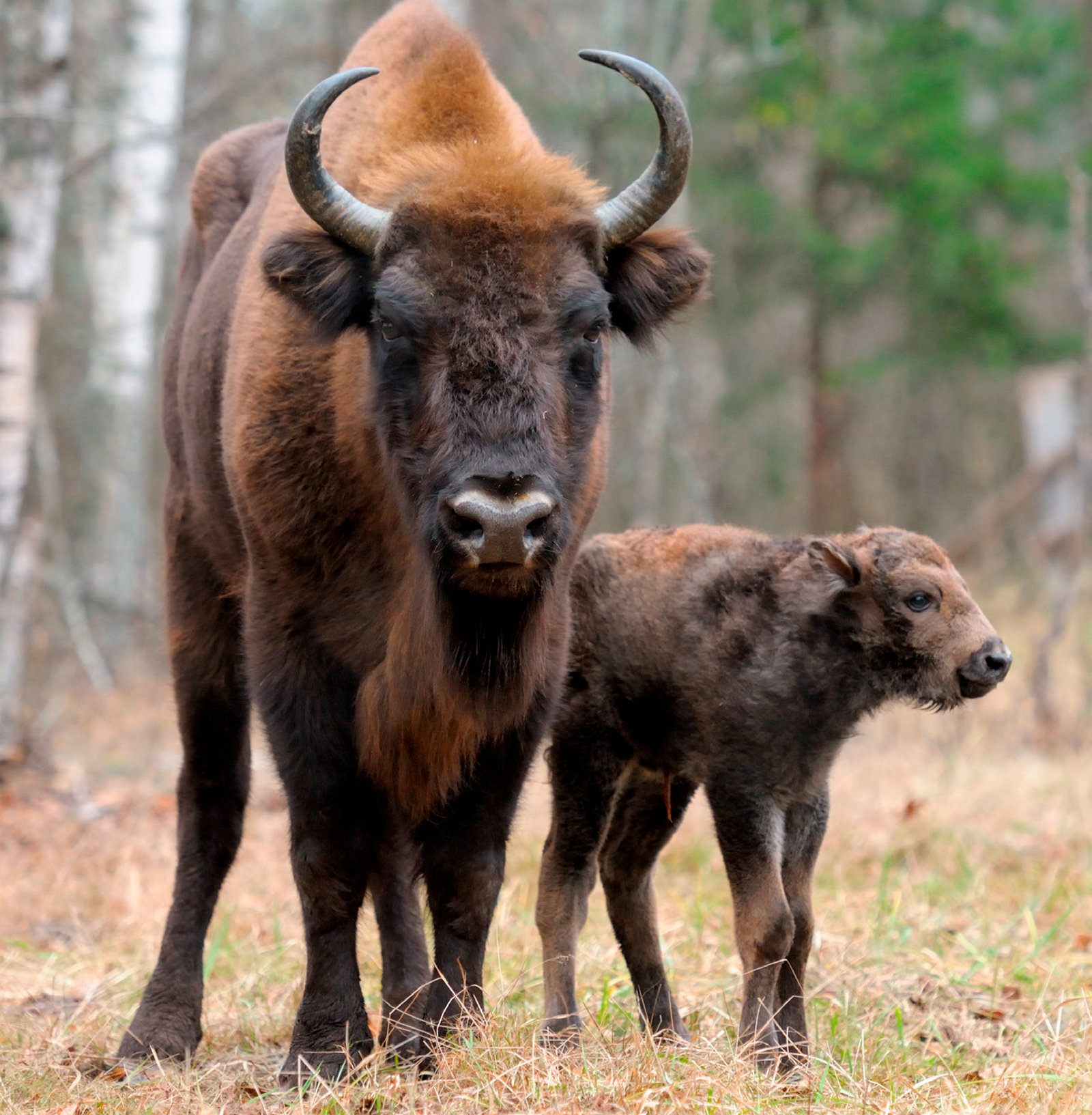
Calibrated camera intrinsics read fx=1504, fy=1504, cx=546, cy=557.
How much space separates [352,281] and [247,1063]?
2.49 metres

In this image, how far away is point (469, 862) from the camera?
4621 millimetres

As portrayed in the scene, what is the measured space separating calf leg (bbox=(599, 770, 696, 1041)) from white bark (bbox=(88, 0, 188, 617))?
7.73 metres

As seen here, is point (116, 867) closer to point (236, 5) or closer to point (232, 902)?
point (232, 902)

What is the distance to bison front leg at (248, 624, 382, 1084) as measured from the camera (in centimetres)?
452

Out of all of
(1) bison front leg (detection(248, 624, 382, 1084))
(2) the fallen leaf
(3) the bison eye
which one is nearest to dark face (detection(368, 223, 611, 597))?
(1) bison front leg (detection(248, 624, 382, 1084))

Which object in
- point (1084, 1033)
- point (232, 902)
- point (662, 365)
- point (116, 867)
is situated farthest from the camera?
point (662, 365)

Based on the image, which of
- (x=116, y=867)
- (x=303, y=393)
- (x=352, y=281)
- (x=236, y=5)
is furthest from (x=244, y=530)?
(x=236, y=5)

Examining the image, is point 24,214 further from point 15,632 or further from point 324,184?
point 324,184

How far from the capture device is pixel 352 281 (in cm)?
448

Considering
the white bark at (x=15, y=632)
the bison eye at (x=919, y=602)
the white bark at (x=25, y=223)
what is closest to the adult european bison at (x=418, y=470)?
the bison eye at (x=919, y=602)

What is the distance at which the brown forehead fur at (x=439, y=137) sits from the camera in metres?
4.35

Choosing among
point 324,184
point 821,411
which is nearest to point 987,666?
point 324,184

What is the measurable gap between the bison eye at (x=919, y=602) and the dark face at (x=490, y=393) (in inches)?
45.1

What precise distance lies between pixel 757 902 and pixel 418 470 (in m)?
1.66
